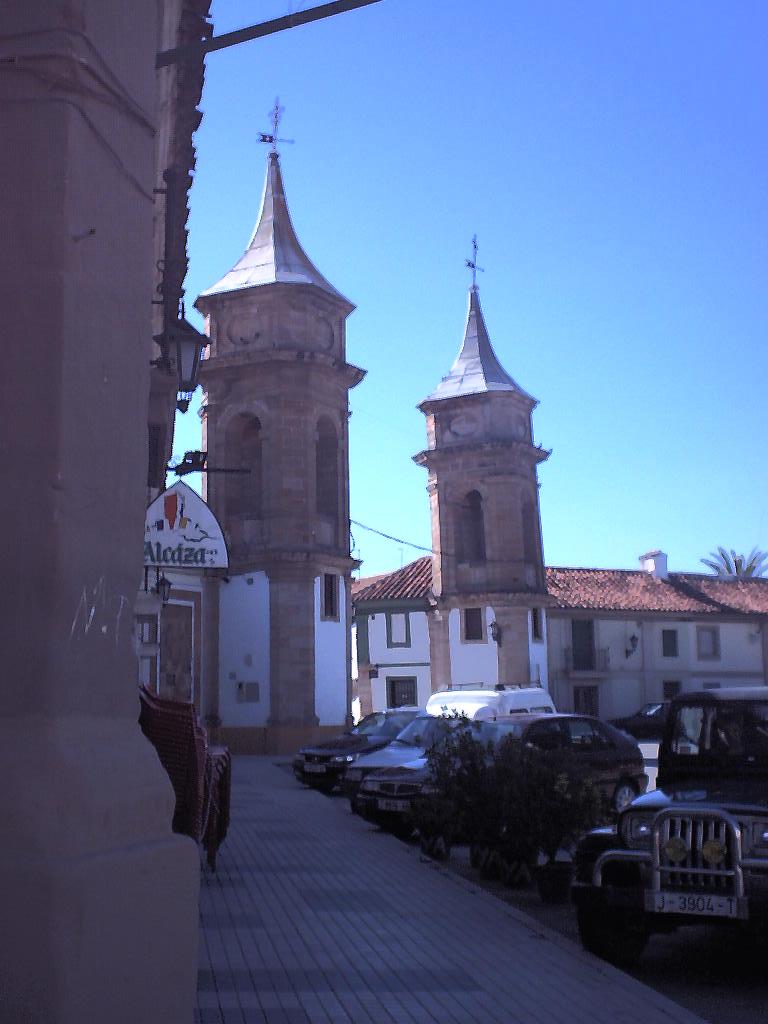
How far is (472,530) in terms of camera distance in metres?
49.1

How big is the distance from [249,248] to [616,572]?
93.6 feet

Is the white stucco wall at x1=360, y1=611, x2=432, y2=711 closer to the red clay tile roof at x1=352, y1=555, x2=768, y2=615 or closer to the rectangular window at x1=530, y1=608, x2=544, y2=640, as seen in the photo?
the red clay tile roof at x1=352, y1=555, x2=768, y2=615

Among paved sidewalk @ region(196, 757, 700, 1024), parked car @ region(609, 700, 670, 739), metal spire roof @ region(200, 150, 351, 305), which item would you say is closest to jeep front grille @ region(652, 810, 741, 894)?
paved sidewalk @ region(196, 757, 700, 1024)

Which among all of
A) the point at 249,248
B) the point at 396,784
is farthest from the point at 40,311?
the point at 249,248

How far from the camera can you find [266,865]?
37.0 ft

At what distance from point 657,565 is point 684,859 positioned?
55.4m

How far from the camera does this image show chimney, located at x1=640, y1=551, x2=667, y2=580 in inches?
2400

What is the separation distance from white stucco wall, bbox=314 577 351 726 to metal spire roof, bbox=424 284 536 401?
1709cm

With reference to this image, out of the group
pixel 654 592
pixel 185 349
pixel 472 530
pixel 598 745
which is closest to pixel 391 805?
pixel 598 745

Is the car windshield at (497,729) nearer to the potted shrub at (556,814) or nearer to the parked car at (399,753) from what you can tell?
the parked car at (399,753)

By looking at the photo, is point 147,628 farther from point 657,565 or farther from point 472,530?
point 657,565

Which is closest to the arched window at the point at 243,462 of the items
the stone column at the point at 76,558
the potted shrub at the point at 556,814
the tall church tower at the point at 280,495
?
the tall church tower at the point at 280,495

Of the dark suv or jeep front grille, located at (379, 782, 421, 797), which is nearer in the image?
the dark suv

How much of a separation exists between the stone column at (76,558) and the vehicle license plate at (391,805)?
411 inches
